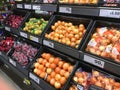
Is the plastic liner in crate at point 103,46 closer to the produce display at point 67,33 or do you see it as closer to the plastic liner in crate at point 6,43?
the produce display at point 67,33

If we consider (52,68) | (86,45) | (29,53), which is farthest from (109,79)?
(29,53)

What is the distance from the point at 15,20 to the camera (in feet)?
12.2

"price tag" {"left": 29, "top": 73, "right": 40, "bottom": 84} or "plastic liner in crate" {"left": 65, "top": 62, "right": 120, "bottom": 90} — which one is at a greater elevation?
"plastic liner in crate" {"left": 65, "top": 62, "right": 120, "bottom": 90}

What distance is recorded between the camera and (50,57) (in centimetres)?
259

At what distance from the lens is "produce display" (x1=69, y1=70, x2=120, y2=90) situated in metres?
1.74

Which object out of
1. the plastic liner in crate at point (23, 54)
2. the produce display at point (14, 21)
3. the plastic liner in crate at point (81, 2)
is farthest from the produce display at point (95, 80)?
the produce display at point (14, 21)

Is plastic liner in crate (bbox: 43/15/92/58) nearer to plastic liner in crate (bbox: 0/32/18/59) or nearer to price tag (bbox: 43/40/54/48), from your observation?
price tag (bbox: 43/40/54/48)

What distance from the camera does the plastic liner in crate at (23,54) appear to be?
2.88 meters

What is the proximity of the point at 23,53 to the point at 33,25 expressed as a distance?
0.46 metres

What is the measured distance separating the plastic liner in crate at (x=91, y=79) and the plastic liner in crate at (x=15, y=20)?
1.63 m

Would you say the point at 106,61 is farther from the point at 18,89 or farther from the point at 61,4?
the point at 18,89

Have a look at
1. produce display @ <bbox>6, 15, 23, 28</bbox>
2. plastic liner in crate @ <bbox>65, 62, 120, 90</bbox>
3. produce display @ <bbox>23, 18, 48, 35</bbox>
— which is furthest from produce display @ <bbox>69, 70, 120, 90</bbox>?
produce display @ <bbox>6, 15, 23, 28</bbox>

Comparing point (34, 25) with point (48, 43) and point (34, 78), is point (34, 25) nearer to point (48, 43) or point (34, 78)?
point (48, 43)

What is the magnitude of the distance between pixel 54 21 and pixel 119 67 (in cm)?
143
